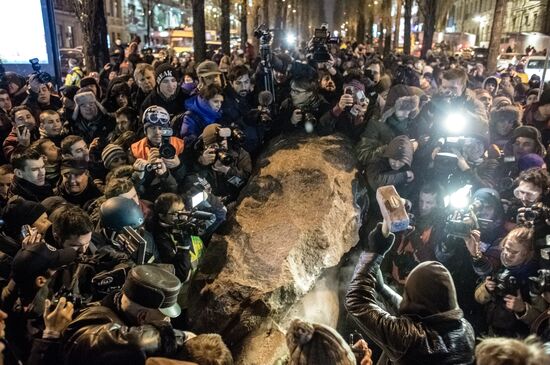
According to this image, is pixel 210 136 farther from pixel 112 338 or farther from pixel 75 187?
pixel 112 338

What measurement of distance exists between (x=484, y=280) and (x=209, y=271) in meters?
2.12

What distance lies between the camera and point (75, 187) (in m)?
4.08

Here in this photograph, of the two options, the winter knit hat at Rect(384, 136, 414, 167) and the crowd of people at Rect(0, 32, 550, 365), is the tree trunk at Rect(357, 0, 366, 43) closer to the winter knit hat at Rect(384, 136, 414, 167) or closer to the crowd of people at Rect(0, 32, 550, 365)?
the crowd of people at Rect(0, 32, 550, 365)

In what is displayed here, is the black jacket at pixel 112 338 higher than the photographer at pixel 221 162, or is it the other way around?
the photographer at pixel 221 162

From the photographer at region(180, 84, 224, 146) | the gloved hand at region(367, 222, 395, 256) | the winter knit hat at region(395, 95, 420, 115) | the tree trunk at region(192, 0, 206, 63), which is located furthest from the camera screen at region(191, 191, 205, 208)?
the tree trunk at region(192, 0, 206, 63)

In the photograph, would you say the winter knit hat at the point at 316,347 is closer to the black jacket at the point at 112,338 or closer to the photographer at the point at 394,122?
the black jacket at the point at 112,338

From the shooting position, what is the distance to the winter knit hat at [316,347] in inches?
78.5

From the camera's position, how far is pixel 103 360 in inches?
80.0

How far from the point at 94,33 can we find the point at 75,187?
7.46 metres

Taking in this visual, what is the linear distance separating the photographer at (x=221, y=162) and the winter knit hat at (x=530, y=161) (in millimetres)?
2854

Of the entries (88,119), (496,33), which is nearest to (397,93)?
(88,119)

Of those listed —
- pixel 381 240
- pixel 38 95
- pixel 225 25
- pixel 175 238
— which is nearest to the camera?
pixel 381 240

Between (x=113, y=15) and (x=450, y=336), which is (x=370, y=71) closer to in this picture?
(x=450, y=336)

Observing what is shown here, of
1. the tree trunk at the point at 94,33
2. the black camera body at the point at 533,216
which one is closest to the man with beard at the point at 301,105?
the black camera body at the point at 533,216
